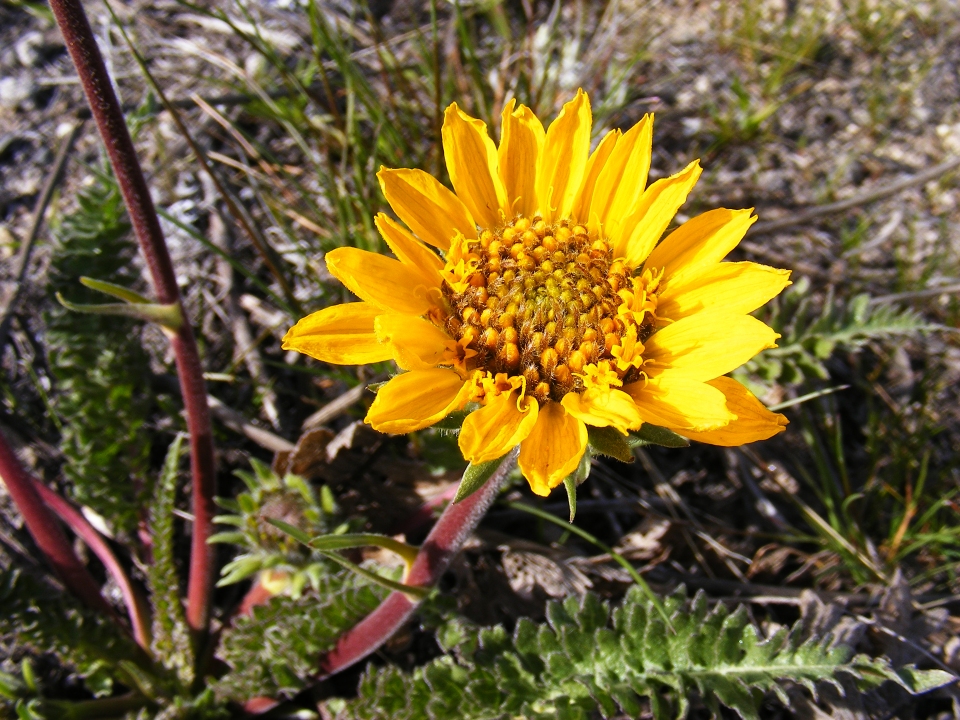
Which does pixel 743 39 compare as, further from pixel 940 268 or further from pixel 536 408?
pixel 536 408

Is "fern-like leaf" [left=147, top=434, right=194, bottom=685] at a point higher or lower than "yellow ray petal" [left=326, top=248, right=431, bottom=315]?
lower

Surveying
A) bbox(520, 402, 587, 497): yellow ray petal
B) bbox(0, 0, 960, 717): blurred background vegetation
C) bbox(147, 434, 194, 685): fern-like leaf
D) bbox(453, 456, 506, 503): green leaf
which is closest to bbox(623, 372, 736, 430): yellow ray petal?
bbox(520, 402, 587, 497): yellow ray petal

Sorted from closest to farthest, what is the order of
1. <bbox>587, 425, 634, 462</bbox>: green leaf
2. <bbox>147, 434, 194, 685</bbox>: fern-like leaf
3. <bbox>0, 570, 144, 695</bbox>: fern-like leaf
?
<bbox>587, 425, 634, 462</bbox>: green leaf
<bbox>0, 570, 144, 695</bbox>: fern-like leaf
<bbox>147, 434, 194, 685</bbox>: fern-like leaf

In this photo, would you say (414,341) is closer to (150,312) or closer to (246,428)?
(150,312)

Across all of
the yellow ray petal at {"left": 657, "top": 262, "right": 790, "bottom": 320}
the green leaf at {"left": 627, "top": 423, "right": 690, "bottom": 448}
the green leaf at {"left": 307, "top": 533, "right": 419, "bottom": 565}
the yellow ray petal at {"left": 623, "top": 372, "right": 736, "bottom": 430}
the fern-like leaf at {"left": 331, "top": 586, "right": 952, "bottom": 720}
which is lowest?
the fern-like leaf at {"left": 331, "top": 586, "right": 952, "bottom": 720}

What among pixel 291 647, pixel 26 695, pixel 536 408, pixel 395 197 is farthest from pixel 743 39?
pixel 26 695

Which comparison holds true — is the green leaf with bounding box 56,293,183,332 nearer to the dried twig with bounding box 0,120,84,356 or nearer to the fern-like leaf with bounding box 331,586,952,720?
the fern-like leaf with bounding box 331,586,952,720

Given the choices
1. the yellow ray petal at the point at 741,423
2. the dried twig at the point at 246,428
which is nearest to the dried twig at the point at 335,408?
the dried twig at the point at 246,428

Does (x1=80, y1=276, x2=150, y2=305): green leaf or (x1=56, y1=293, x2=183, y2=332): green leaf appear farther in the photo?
(x1=56, y1=293, x2=183, y2=332): green leaf
